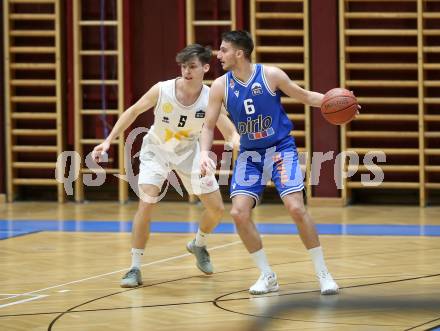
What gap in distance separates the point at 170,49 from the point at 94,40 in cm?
102

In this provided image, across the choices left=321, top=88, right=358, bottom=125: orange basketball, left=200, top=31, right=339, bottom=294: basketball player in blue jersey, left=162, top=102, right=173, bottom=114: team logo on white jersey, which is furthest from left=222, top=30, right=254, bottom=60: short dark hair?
left=162, top=102, right=173, bottom=114: team logo on white jersey

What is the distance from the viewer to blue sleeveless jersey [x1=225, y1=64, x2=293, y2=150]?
627 cm

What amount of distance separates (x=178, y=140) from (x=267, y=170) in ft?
3.36

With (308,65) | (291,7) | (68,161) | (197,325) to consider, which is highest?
(291,7)

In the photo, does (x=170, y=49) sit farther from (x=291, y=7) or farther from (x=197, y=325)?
(x=197, y=325)

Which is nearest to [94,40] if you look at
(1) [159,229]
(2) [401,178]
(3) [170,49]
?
(3) [170,49]

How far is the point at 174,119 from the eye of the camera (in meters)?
7.04

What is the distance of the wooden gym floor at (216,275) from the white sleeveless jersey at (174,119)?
1.01 m

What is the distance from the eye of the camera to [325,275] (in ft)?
20.2

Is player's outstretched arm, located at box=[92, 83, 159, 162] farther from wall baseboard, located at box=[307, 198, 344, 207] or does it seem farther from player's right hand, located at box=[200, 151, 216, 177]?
wall baseboard, located at box=[307, 198, 344, 207]

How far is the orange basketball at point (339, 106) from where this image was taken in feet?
20.5

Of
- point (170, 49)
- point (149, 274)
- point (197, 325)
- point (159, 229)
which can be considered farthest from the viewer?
point (170, 49)

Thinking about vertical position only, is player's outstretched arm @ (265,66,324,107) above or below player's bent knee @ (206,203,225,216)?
above

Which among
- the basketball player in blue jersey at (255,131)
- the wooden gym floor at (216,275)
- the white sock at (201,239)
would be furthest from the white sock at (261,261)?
the white sock at (201,239)
